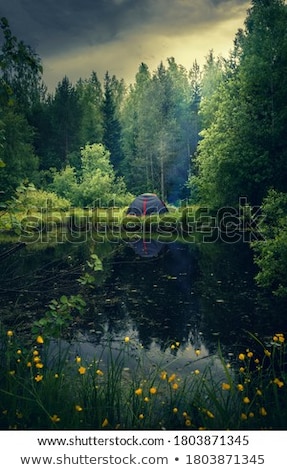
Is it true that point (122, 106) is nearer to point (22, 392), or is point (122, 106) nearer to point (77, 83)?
point (77, 83)

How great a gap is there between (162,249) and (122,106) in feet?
131

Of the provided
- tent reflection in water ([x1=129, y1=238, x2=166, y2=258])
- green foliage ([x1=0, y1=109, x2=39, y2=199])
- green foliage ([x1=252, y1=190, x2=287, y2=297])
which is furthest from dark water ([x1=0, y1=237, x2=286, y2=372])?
green foliage ([x1=0, y1=109, x2=39, y2=199])

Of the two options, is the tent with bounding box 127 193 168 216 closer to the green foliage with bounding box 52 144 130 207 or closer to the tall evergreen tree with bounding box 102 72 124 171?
the green foliage with bounding box 52 144 130 207

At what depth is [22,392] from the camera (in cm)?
350

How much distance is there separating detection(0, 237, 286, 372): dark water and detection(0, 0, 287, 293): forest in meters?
1.18

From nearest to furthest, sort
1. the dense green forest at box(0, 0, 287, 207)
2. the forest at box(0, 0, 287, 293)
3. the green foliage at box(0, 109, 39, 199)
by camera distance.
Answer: the forest at box(0, 0, 287, 293) → the dense green forest at box(0, 0, 287, 207) → the green foliage at box(0, 109, 39, 199)

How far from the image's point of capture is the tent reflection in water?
51.1 feet

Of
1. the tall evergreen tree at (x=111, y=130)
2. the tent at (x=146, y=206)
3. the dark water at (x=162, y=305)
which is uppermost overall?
the tall evergreen tree at (x=111, y=130)

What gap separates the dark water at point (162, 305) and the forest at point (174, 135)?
1184mm

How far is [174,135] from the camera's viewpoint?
122 ft

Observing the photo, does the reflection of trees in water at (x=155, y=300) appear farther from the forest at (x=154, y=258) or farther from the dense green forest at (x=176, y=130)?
the dense green forest at (x=176, y=130)

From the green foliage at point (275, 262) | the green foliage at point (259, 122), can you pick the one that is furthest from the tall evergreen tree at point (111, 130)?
the green foliage at point (275, 262)

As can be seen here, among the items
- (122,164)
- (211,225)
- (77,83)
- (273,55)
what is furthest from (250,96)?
(77,83)

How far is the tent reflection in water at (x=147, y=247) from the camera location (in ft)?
51.1
